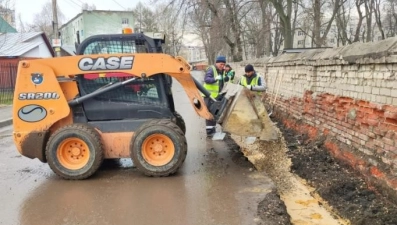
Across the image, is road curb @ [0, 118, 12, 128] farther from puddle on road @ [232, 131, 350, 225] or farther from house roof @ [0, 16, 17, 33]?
house roof @ [0, 16, 17, 33]

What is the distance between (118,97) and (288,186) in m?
2.86

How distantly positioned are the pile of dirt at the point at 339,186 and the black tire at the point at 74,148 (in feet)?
10.1

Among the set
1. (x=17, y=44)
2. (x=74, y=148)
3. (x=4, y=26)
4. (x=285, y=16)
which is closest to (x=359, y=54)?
(x=74, y=148)

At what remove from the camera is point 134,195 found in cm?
524

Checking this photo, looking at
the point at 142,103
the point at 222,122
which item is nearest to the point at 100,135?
the point at 142,103

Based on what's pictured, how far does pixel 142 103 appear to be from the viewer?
20.5 feet

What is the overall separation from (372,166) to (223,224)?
216 cm

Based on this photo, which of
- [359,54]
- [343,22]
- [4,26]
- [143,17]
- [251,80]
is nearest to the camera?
[359,54]

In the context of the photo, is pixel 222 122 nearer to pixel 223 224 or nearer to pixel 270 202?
pixel 270 202

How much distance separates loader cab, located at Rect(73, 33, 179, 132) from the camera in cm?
616

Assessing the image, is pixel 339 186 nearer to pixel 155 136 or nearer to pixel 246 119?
pixel 246 119

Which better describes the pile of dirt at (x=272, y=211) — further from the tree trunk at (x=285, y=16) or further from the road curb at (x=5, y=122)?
the tree trunk at (x=285, y=16)

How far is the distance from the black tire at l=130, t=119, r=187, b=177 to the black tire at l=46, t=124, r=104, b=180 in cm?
53

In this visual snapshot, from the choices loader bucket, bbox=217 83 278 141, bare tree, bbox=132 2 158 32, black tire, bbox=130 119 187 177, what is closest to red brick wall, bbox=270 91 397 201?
loader bucket, bbox=217 83 278 141
